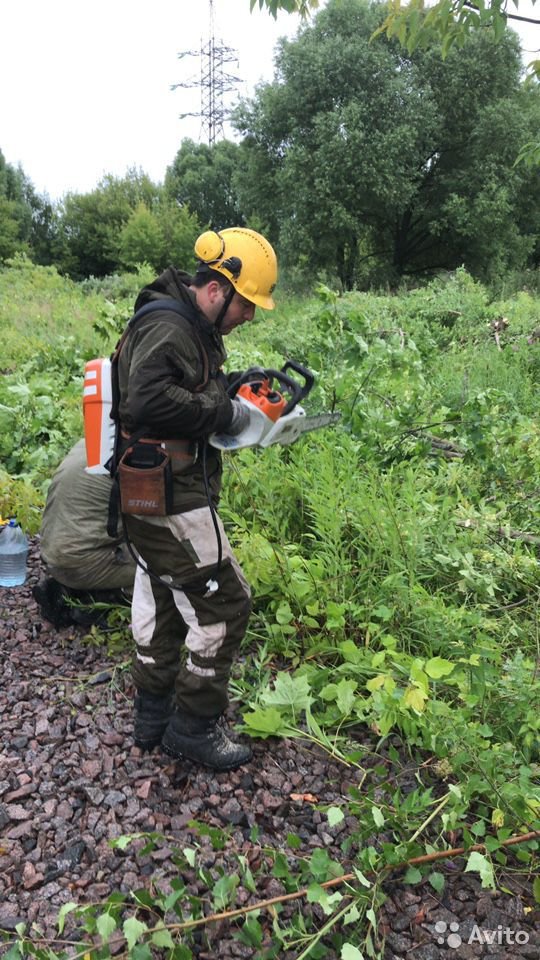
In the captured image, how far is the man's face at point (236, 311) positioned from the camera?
2.38 m

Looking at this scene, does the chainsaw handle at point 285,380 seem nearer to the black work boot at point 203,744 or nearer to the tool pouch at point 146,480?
the tool pouch at point 146,480

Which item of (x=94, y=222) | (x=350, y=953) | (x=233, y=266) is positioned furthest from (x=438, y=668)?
(x=94, y=222)

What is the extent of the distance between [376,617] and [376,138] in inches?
901

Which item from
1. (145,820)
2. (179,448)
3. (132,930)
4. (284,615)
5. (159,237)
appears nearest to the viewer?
(132,930)

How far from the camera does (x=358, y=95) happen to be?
2264 centimetres

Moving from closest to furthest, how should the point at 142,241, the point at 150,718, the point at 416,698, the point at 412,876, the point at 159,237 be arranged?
the point at 412,876 < the point at 416,698 < the point at 150,718 < the point at 142,241 < the point at 159,237

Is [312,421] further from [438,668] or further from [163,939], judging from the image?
[163,939]

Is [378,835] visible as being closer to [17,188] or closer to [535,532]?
[535,532]

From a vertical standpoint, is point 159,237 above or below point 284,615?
above

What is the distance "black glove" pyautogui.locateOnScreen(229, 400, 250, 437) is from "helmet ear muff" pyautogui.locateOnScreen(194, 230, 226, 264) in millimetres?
511

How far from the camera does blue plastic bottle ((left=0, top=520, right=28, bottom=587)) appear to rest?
380 centimetres

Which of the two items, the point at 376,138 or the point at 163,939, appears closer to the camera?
the point at 163,939

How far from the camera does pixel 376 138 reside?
22.2 meters

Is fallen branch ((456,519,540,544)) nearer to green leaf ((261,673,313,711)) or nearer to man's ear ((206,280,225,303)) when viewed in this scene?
green leaf ((261,673,313,711))
